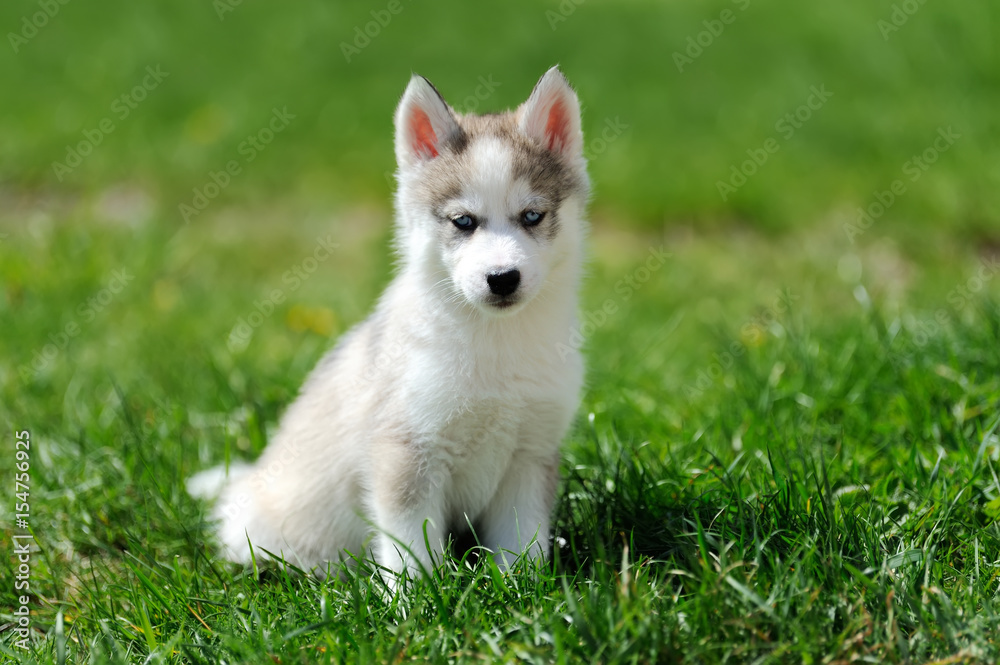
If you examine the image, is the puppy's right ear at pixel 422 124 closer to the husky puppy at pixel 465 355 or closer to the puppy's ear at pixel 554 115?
the husky puppy at pixel 465 355

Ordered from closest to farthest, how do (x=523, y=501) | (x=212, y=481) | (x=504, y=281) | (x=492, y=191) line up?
(x=504, y=281) < (x=492, y=191) < (x=523, y=501) < (x=212, y=481)

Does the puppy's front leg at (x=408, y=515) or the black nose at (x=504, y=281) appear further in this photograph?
the puppy's front leg at (x=408, y=515)

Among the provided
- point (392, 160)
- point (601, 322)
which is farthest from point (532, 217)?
point (392, 160)

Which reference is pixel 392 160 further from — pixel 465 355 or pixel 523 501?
pixel 523 501

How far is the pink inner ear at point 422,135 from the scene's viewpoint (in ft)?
11.0

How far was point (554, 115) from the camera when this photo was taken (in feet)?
11.0

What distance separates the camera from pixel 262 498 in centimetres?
373

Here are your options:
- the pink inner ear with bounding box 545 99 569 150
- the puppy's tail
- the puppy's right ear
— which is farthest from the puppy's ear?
the puppy's tail

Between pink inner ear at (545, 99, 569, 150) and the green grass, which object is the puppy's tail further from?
pink inner ear at (545, 99, 569, 150)

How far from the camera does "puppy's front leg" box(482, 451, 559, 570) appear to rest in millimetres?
3322

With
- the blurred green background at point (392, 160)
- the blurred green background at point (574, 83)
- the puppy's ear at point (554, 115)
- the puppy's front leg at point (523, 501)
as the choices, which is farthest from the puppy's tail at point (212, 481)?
the blurred green background at point (574, 83)

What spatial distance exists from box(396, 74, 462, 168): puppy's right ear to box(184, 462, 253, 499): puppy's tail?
158 cm

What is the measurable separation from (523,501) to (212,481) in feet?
5.08

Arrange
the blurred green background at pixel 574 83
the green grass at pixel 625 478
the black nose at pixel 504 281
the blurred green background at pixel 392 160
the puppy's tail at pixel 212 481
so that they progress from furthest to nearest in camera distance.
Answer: the blurred green background at pixel 574 83
the blurred green background at pixel 392 160
the puppy's tail at pixel 212 481
the black nose at pixel 504 281
the green grass at pixel 625 478
